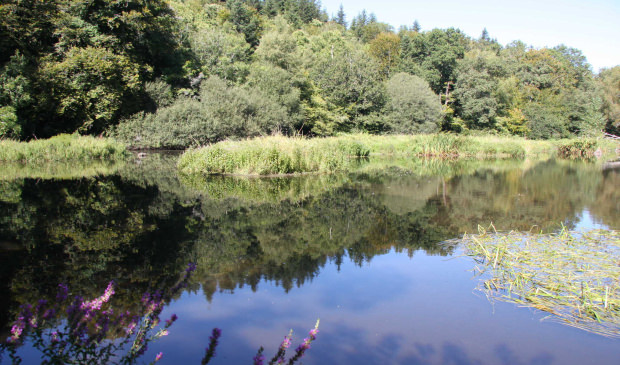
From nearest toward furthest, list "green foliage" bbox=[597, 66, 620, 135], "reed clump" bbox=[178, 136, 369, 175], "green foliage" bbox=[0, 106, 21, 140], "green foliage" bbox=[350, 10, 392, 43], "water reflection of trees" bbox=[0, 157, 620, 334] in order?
"water reflection of trees" bbox=[0, 157, 620, 334] → "reed clump" bbox=[178, 136, 369, 175] → "green foliage" bbox=[0, 106, 21, 140] → "green foliage" bbox=[597, 66, 620, 135] → "green foliage" bbox=[350, 10, 392, 43]

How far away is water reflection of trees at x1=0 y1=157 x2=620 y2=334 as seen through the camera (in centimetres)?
500

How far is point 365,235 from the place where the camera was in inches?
284

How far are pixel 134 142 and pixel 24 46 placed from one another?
26.6ft

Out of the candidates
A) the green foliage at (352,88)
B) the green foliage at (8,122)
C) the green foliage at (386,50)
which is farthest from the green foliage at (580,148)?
the green foliage at (8,122)

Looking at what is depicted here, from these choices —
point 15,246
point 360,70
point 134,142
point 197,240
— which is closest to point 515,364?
point 197,240

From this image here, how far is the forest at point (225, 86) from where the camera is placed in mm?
24797

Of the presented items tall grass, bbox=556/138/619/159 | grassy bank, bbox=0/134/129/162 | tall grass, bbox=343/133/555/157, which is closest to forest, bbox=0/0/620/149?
grassy bank, bbox=0/134/129/162

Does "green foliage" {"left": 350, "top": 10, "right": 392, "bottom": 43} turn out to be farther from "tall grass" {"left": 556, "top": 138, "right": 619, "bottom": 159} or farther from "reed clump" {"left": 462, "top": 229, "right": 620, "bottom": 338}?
"reed clump" {"left": 462, "top": 229, "right": 620, "bottom": 338}

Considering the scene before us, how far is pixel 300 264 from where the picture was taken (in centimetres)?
558

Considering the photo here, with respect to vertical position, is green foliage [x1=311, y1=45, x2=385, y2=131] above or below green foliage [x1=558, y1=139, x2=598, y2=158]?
above

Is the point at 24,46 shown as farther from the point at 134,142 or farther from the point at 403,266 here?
the point at 403,266

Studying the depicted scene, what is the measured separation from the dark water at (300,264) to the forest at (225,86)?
1562 cm

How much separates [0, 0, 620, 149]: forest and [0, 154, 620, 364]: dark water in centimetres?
1562

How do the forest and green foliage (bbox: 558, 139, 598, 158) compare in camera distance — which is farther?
green foliage (bbox: 558, 139, 598, 158)
